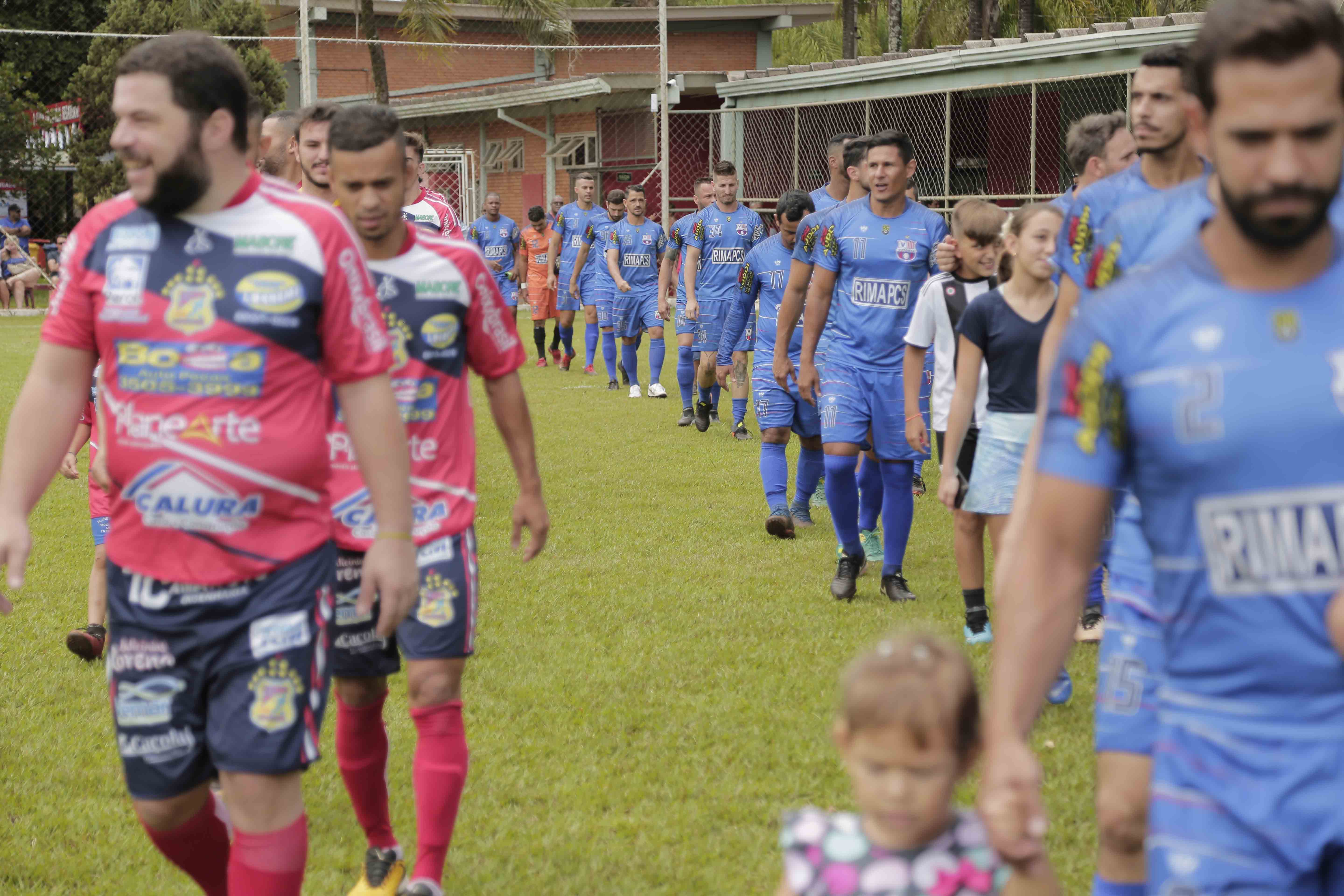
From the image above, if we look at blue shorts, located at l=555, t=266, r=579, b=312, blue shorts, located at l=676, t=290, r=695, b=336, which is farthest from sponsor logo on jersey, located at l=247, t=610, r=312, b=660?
blue shorts, located at l=555, t=266, r=579, b=312

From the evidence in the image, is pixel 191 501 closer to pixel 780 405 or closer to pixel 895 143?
pixel 895 143

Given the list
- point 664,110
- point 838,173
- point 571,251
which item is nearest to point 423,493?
point 838,173

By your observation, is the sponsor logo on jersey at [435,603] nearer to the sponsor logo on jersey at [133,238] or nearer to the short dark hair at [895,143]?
the sponsor logo on jersey at [133,238]

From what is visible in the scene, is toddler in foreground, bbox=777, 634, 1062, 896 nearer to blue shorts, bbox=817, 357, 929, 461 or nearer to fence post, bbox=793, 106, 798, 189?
blue shorts, bbox=817, 357, 929, 461

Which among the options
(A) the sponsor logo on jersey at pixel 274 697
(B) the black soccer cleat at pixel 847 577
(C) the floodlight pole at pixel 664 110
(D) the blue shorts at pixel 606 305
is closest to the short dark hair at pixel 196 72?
(A) the sponsor logo on jersey at pixel 274 697

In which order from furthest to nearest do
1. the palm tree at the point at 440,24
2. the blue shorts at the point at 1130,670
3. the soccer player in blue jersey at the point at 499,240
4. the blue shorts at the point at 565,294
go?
the palm tree at the point at 440,24
the soccer player in blue jersey at the point at 499,240
the blue shorts at the point at 565,294
the blue shorts at the point at 1130,670

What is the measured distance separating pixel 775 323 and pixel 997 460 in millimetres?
4154

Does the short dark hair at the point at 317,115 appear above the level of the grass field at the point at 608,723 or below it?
above

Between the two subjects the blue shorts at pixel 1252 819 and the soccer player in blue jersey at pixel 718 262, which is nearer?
the blue shorts at pixel 1252 819

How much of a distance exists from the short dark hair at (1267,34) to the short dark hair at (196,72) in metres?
2.17

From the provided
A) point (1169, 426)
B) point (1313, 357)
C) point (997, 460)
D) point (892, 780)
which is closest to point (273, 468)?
point (892, 780)

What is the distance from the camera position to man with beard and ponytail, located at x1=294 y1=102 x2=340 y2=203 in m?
5.43

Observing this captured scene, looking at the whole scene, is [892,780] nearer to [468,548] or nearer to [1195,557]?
[1195,557]

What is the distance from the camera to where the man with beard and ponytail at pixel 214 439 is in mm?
3314
